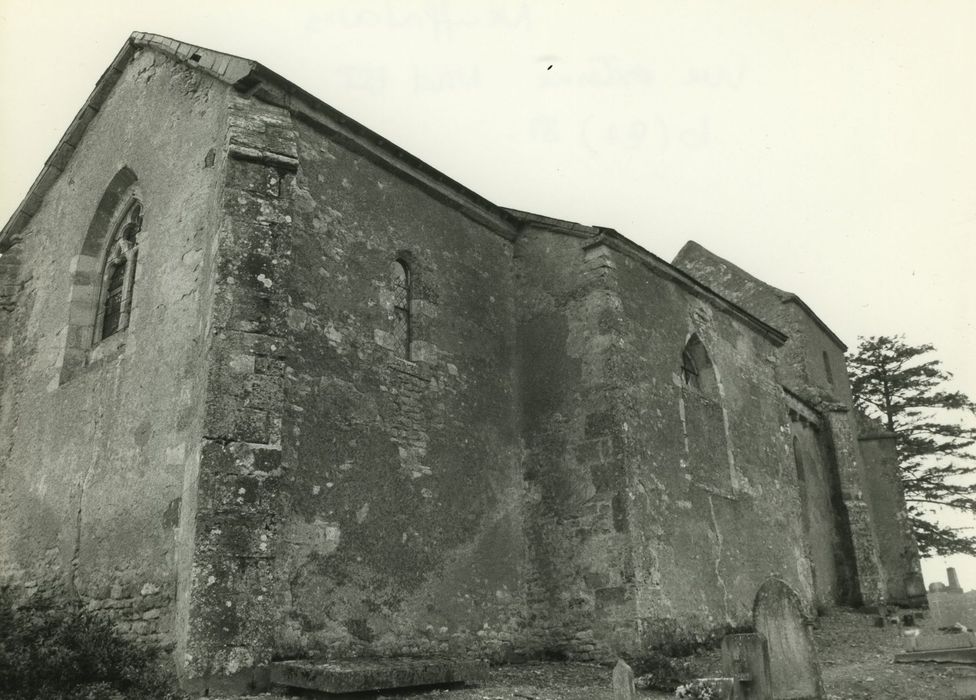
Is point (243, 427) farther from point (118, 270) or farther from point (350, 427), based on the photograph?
point (118, 270)

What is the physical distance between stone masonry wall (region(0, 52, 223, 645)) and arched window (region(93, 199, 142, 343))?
24cm

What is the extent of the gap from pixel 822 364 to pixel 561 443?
16.4 metres

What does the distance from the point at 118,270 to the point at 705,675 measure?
30.6 ft

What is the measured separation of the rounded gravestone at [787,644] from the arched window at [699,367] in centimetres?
586

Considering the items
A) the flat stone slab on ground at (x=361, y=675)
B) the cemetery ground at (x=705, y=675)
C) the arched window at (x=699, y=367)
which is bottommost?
the cemetery ground at (x=705, y=675)

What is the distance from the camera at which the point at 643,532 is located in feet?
35.7

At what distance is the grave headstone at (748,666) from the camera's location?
25.8 ft

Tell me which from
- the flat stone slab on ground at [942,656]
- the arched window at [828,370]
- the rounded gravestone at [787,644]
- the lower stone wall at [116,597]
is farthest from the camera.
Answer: the arched window at [828,370]

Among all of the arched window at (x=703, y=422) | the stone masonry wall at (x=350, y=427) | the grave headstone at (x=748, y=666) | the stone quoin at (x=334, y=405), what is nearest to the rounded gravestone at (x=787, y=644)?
the grave headstone at (x=748, y=666)

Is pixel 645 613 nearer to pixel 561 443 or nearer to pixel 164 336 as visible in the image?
pixel 561 443

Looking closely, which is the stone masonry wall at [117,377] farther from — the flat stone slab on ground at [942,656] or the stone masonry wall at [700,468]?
the flat stone slab on ground at [942,656]

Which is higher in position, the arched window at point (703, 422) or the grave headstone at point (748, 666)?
the arched window at point (703, 422)

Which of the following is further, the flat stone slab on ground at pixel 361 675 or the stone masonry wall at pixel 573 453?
the stone masonry wall at pixel 573 453

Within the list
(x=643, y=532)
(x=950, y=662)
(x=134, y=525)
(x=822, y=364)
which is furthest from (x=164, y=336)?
(x=822, y=364)
